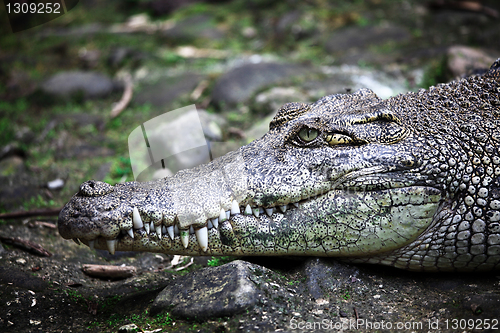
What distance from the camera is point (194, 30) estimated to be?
29.6 feet

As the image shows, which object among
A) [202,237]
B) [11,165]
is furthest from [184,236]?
[11,165]

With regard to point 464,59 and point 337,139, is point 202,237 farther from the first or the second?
point 464,59

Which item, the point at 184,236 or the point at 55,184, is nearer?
the point at 184,236

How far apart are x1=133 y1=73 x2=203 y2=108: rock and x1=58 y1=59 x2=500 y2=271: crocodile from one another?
3.91 m

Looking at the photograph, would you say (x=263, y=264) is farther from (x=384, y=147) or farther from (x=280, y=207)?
(x=384, y=147)

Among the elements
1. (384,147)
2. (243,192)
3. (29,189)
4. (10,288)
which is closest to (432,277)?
(384,147)

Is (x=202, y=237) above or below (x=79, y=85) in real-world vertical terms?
below

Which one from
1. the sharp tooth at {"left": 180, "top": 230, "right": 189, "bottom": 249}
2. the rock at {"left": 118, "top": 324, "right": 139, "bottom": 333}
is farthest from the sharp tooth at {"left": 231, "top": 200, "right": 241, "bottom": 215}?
the rock at {"left": 118, "top": 324, "right": 139, "bottom": 333}

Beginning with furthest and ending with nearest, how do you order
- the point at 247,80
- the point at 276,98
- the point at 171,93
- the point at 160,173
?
the point at 171,93
the point at 247,80
the point at 276,98
the point at 160,173

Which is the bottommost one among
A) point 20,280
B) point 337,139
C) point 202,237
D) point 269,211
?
point 20,280

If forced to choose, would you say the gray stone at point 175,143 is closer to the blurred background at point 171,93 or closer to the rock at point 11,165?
the blurred background at point 171,93

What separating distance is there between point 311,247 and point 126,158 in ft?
10.2

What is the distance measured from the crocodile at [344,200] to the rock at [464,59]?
8.83ft

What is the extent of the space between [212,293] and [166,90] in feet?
15.7
